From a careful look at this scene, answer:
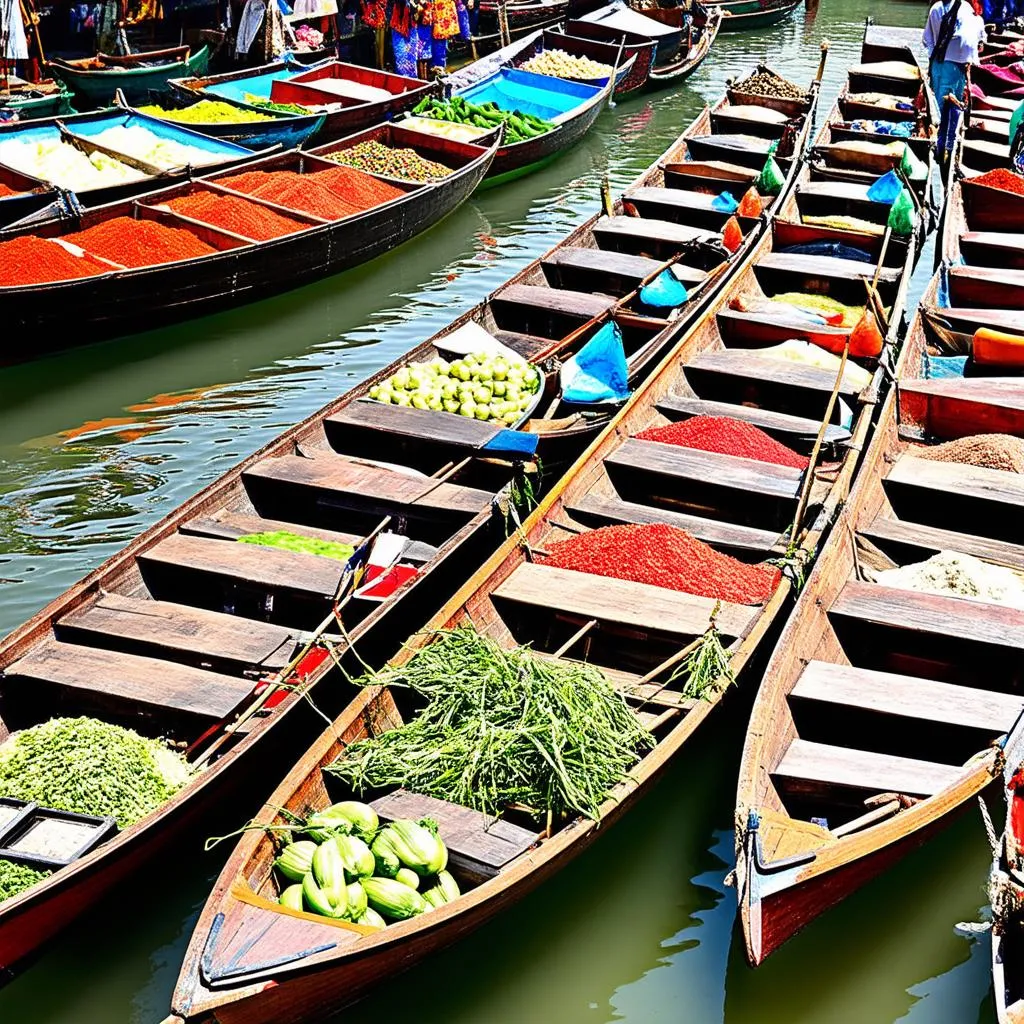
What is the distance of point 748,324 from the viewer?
11344 mm

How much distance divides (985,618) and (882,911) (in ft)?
5.76

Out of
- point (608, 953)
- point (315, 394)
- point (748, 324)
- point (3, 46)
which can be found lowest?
point (608, 953)

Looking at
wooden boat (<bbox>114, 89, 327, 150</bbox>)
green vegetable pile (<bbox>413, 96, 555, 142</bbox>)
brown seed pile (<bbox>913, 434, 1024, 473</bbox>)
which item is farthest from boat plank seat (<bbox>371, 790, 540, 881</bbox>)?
green vegetable pile (<bbox>413, 96, 555, 142</bbox>)

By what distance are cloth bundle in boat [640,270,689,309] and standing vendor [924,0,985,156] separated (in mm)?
8245

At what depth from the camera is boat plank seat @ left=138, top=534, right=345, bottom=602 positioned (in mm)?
7516

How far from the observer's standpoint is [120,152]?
→ 49.6 feet

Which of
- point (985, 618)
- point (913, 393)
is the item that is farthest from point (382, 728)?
point (913, 393)

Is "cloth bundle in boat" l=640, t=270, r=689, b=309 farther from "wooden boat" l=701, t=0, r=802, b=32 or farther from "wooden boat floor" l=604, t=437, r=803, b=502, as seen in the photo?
"wooden boat" l=701, t=0, r=802, b=32

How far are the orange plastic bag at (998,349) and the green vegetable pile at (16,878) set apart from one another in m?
8.48

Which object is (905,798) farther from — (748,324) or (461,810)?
(748,324)

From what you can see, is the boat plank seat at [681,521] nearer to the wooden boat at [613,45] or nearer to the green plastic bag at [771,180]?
the green plastic bag at [771,180]

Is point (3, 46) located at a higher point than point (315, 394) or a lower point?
higher

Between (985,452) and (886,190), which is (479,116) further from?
(985,452)

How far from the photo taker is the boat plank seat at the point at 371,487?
8508mm
